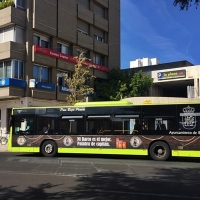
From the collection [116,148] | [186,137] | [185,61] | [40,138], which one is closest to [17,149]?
[40,138]

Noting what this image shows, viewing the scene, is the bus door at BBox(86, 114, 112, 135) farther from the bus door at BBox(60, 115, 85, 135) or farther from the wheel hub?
the wheel hub

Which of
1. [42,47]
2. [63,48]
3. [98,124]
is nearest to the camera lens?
[98,124]

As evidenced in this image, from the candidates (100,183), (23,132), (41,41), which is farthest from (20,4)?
(100,183)

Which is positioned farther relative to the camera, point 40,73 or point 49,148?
point 40,73

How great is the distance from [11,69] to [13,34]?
10.6ft

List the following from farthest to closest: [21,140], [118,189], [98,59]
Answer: [98,59] < [21,140] < [118,189]

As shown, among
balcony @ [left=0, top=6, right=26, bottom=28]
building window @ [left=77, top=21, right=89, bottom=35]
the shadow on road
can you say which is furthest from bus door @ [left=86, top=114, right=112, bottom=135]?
building window @ [left=77, top=21, right=89, bottom=35]

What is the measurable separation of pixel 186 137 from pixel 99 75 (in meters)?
23.6

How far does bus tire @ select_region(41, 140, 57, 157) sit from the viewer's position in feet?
55.0

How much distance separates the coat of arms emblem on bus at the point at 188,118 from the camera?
580 inches

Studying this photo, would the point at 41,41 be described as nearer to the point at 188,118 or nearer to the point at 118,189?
the point at 188,118

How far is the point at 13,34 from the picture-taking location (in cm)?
2803

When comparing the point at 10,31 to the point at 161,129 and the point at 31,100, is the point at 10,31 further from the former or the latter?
the point at 161,129

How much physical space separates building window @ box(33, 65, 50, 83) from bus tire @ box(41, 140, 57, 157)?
1373cm
